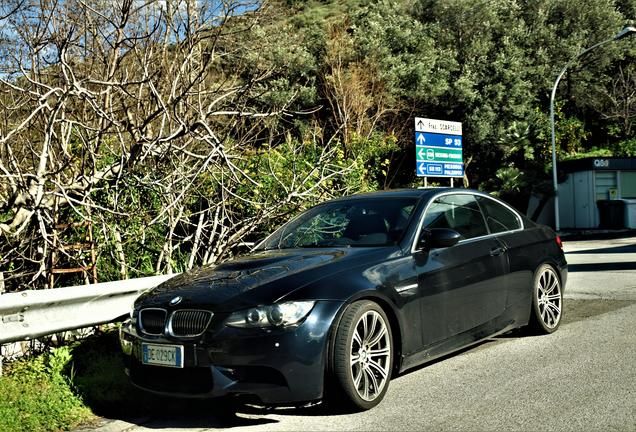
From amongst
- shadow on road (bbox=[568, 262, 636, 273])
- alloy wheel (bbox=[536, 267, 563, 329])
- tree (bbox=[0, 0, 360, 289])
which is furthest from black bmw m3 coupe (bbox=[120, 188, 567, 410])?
shadow on road (bbox=[568, 262, 636, 273])

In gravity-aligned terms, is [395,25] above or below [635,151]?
above

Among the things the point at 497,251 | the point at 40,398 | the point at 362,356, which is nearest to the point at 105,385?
the point at 40,398

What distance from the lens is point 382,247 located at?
17.8 ft

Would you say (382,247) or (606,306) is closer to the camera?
(382,247)

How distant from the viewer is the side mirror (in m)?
5.52

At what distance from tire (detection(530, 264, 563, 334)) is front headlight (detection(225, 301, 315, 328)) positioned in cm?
323

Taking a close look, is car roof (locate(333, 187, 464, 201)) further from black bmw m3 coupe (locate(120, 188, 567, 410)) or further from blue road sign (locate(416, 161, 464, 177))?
blue road sign (locate(416, 161, 464, 177))

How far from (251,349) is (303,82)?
31.9m

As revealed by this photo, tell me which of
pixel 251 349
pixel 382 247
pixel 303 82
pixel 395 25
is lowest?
pixel 251 349

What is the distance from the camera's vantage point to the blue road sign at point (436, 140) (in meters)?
17.9

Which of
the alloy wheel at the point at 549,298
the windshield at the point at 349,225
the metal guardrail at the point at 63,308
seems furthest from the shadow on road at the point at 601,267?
the metal guardrail at the point at 63,308

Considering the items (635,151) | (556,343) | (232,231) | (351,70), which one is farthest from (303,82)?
(556,343)

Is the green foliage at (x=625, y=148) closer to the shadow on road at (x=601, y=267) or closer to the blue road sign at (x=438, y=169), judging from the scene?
the blue road sign at (x=438, y=169)

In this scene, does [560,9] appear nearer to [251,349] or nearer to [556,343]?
[556,343]
